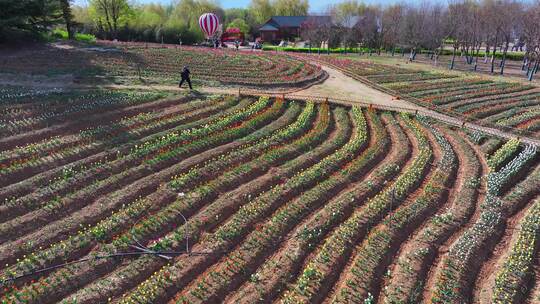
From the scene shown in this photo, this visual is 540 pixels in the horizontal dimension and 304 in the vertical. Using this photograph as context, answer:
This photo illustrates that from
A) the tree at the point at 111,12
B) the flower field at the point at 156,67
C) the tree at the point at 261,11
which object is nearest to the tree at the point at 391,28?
the flower field at the point at 156,67

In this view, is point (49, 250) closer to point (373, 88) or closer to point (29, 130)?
point (29, 130)

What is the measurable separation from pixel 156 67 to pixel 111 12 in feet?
114

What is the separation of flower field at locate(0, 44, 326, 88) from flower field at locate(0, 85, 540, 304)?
19.8 feet

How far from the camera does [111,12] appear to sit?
6562 cm

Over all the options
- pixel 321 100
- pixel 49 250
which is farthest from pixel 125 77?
pixel 49 250

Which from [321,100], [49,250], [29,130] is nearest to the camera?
[49,250]

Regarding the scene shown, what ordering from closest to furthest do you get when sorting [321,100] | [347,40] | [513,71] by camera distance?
[321,100], [513,71], [347,40]

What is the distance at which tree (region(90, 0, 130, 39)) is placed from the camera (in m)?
63.5

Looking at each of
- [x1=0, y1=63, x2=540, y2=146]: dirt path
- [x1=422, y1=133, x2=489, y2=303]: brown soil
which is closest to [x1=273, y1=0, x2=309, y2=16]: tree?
[x1=0, y1=63, x2=540, y2=146]: dirt path

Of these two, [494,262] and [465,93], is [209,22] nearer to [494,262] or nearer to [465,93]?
[465,93]

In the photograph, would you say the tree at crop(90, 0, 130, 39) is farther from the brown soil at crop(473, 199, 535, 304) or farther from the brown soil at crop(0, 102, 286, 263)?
the brown soil at crop(473, 199, 535, 304)

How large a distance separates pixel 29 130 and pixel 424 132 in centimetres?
2314

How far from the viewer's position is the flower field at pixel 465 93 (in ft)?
102

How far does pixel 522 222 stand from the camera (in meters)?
17.6
